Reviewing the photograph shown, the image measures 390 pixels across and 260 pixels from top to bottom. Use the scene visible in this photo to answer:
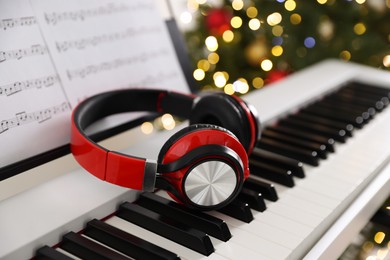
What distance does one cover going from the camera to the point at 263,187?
1.02 m


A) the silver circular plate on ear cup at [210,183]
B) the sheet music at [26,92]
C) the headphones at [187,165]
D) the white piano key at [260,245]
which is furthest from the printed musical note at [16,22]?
the white piano key at [260,245]

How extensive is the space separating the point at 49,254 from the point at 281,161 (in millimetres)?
552

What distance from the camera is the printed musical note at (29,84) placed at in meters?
0.97

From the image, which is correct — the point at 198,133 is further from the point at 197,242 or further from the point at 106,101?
the point at 106,101

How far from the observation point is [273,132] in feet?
4.31

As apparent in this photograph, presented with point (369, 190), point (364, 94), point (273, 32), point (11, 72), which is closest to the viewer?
point (11, 72)

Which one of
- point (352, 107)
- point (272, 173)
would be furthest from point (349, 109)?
point (272, 173)

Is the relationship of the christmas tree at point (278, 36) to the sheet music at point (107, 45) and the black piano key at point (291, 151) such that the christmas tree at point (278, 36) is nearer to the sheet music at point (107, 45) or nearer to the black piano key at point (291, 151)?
the sheet music at point (107, 45)

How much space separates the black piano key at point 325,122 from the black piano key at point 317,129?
20 millimetres

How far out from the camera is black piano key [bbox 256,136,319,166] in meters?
1.17

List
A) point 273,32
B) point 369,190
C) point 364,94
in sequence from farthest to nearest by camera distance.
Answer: point 273,32 → point 364,94 → point 369,190

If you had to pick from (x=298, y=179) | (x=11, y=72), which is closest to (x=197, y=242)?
(x=298, y=179)

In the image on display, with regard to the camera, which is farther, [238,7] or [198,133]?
[238,7]

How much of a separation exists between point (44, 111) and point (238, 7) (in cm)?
155
